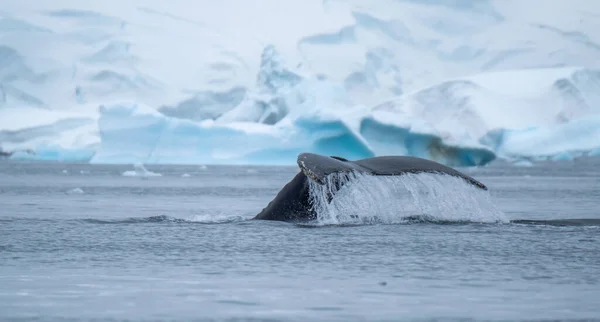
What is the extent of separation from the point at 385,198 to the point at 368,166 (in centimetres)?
104

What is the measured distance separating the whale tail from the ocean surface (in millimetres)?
307

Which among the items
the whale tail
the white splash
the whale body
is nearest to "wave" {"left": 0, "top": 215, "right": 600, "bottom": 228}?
the whale body

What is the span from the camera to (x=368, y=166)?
35.8ft

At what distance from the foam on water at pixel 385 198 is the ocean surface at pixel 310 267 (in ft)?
0.16

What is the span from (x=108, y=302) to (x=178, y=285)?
2.96ft

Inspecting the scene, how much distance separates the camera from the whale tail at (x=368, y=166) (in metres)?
10.3

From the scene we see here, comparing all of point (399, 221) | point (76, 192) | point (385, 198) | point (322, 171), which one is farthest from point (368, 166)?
point (76, 192)

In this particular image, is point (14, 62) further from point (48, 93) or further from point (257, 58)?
point (257, 58)

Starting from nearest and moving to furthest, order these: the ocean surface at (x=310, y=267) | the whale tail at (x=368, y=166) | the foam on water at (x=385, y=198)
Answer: the ocean surface at (x=310, y=267) → the whale tail at (x=368, y=166) → the foam on water at (x=385, y=198)

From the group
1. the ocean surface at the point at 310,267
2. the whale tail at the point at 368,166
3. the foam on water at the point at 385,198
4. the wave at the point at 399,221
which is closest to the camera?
the ocean surface at the point at 310,267

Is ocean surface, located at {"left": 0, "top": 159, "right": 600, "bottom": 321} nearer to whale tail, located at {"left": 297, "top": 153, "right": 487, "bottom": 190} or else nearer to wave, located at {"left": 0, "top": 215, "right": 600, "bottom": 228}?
wave, located at {"left": 0, "top": 215, "right": 600, "bottom": 228}

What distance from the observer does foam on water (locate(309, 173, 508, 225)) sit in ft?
35.6

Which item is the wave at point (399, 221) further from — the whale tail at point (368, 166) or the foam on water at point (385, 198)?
the whale tail at point (368, 166)

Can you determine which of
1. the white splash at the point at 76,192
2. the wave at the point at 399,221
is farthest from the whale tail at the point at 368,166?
the white splash at the point at 76,192
